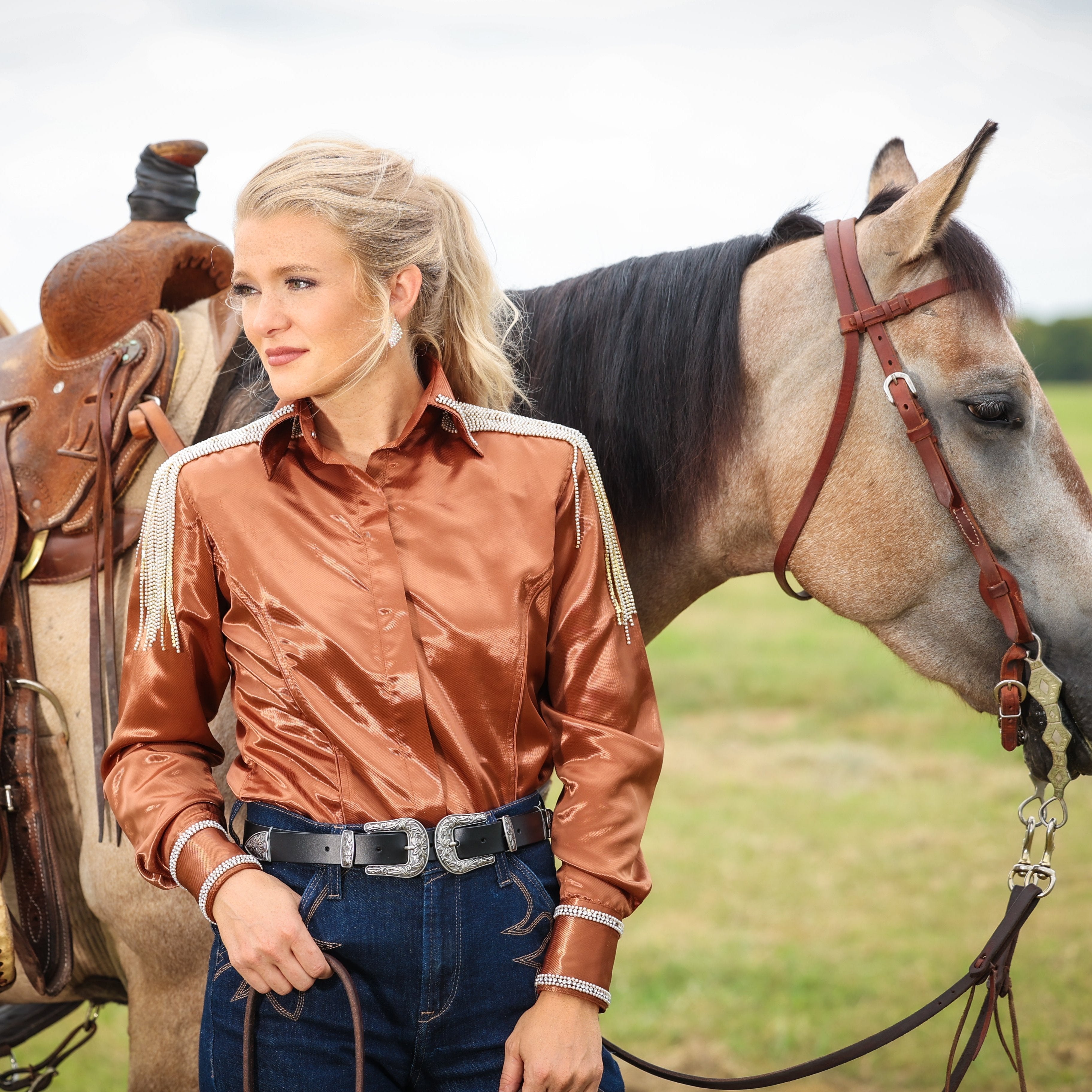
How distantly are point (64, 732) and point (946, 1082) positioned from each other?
1597 mm

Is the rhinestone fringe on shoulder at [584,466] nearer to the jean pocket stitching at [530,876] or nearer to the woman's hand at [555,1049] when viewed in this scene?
the jean pocket stitching at [530,876]

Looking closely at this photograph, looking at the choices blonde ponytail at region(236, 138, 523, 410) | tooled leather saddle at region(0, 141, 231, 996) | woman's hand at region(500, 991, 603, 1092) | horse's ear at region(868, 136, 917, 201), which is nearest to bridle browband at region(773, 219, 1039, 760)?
horse's ear at region(868, 136, 917, 201)

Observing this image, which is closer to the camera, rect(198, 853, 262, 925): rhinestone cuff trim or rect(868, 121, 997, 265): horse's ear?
rect(198, 853, 262, 925): rhinestone cuff trim

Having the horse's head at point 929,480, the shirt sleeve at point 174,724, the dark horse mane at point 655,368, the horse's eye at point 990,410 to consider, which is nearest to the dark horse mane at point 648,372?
the dark horse mane at point 655,368

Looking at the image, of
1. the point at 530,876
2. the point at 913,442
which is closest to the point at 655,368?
the point at 913,442

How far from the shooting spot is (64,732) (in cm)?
186

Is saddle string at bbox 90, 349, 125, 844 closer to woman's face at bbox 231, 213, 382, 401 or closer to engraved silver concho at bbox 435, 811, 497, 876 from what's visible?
woman's face at bbox 231, 213, 382, 401

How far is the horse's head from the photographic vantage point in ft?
5.39

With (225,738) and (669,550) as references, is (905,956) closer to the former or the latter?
(669,550)

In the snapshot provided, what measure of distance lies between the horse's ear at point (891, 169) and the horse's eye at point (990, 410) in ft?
1.73

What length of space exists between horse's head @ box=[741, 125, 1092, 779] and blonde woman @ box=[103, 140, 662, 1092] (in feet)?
1.64

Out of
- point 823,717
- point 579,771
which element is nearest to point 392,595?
point 579,771

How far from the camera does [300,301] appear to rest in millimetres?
1326

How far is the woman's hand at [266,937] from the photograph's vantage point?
120cm
